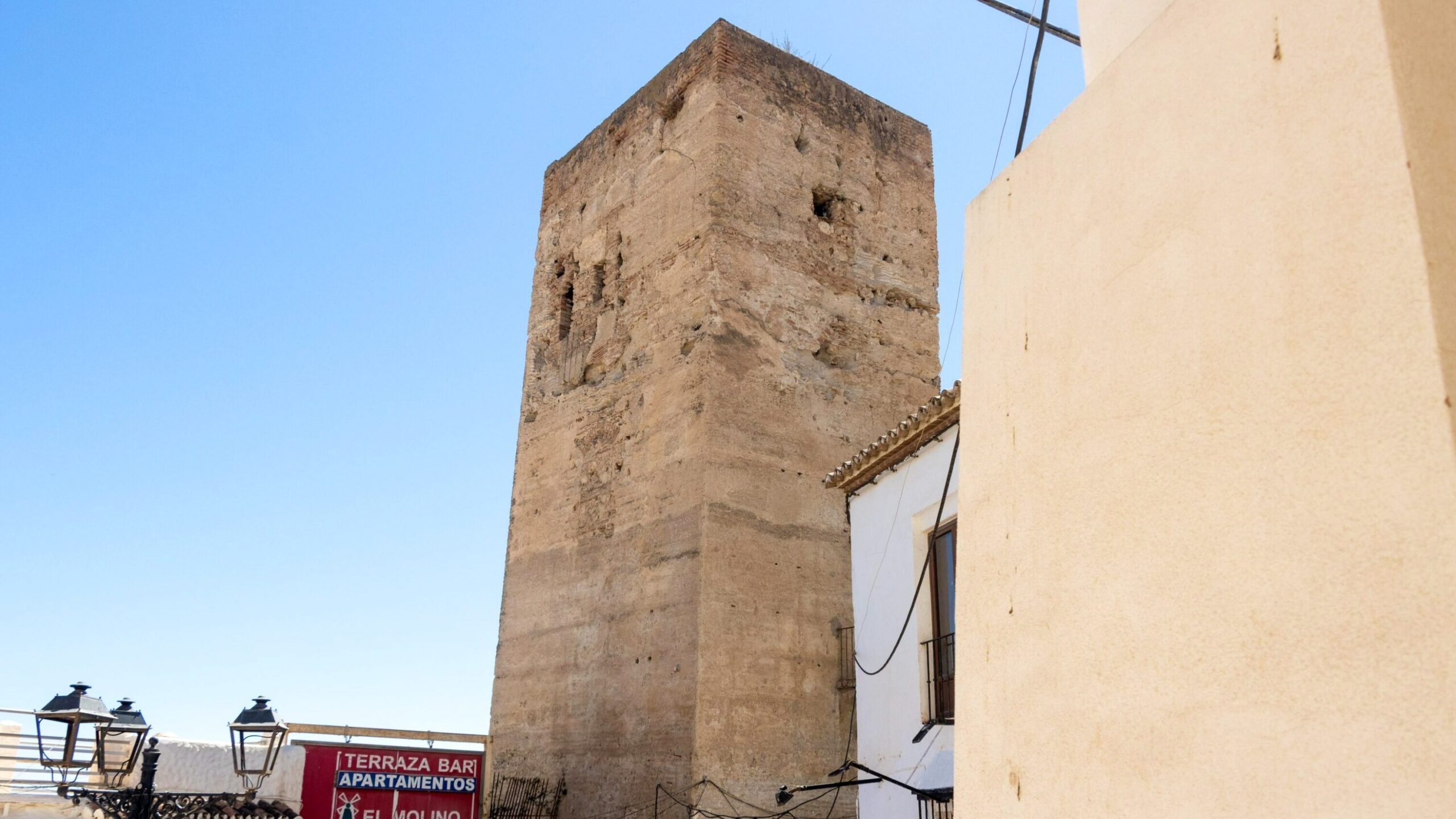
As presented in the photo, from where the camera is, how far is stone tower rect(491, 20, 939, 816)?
977 centimetres

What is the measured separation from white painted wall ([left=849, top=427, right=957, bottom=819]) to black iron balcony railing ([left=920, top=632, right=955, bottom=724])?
6cm

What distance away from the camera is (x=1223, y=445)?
213cm

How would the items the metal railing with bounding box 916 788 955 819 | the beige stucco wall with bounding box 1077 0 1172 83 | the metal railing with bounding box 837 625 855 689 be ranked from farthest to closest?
the metal railing with bounding box 837 625 855 689 → the metal railing with bounding box 916 788 955 819 → the beige stucco wall with bounding box 1077 0 1172 83

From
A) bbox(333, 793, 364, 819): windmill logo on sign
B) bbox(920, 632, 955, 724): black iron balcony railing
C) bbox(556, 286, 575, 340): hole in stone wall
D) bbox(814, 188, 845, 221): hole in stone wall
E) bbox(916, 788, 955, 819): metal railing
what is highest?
bbox(814, 188, 845, 221): hole in stone wall

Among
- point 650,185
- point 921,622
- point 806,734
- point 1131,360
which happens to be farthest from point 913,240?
point 1131,360

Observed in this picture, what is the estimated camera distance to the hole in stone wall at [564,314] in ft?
Result: 42.5

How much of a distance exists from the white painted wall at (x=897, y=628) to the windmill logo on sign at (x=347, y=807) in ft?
15.2

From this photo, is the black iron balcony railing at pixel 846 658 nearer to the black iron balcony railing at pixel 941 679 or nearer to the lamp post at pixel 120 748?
the black iron balcony railing at pixel 941 679

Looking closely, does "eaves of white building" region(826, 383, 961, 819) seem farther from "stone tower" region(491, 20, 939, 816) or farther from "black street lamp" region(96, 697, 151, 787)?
"black street lamp" region(96, 697, 151, 787)

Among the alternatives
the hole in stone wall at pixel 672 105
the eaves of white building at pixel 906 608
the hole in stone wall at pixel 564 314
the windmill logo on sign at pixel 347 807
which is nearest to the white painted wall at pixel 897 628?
the eaves of white building at pixel 906 608

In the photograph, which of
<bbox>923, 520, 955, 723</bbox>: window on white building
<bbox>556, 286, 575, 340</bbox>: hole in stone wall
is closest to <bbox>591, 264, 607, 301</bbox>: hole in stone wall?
<bbox>556, 286, 575, 340</bbox>: hole in stone wall

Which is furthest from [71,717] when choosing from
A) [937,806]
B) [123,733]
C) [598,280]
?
[598,280]

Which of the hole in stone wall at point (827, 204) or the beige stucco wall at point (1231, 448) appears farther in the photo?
the hole in stone wall at point (827, 204)

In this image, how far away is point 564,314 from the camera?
13.1 m
